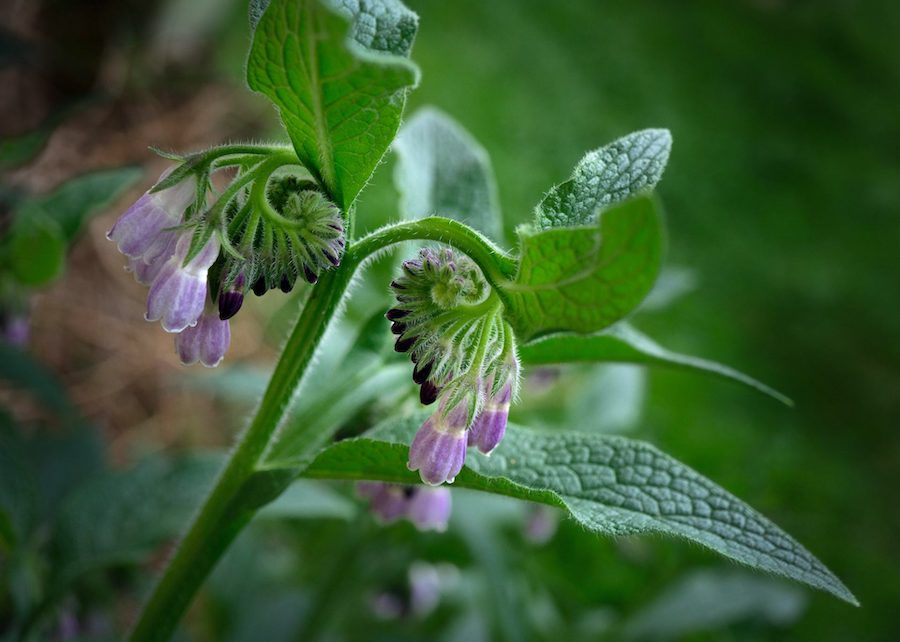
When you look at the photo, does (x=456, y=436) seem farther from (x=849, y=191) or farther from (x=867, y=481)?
(x=849, y=191)

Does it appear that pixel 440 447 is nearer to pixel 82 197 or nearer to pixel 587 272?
pixel 587 272

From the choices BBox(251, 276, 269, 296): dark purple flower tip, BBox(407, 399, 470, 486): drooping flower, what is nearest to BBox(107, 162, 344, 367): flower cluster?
BBox(251, 276, 269, 296): dark purple flower tip

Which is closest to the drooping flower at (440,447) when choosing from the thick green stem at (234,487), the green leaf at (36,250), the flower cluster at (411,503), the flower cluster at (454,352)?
the flower cluster at (454,352)

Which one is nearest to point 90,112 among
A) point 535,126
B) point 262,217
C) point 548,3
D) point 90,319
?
point 90,319

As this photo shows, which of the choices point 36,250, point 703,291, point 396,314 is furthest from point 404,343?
point 703,291

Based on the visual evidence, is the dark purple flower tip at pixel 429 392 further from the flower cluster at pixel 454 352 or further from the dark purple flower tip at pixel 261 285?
the dark purple flower tip at pixel 261 285

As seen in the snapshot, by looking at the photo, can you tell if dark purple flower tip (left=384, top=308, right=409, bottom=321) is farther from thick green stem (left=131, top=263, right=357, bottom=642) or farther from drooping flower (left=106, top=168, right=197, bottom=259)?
drooping flower (left=106, top=168, right=197, bottom=259)

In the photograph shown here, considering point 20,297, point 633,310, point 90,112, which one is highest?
point 633,310

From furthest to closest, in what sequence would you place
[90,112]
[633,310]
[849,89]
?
[849,89]
[90,112]
[633,310]
